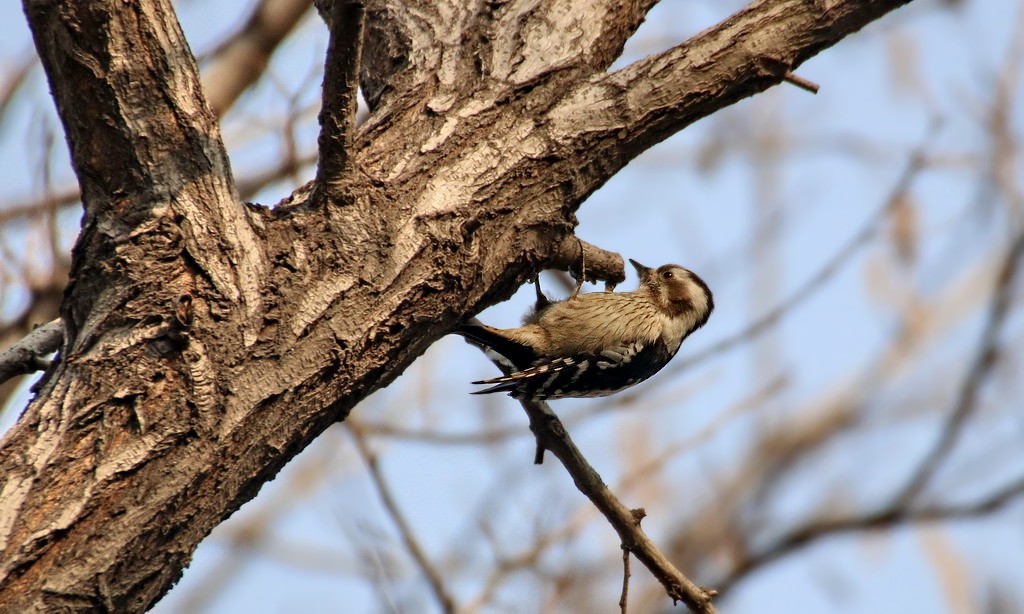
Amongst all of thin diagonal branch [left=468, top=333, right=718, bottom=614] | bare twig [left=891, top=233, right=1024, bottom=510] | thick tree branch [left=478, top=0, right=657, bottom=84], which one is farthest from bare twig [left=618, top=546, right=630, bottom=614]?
bare twig [left=891, top=233, right=1024, bottom=510]

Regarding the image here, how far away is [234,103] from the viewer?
16.9ft

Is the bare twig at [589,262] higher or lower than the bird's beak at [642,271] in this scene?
lower

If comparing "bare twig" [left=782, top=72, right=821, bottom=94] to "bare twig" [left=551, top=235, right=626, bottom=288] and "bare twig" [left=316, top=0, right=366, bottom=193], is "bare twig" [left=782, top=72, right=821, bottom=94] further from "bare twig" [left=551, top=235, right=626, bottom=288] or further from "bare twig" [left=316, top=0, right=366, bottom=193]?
"bare twig" [left=316, top=0, right=366, bottom=193]

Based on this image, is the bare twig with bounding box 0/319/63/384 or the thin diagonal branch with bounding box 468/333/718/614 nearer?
the bare twig with bounding box 0/319/63/384

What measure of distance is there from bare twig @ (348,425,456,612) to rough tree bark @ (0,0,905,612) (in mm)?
2013

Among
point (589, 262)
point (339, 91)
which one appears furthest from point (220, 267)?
point (589, 262)

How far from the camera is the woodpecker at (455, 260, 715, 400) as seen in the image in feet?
16.0

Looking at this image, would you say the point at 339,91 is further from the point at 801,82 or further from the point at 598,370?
the point at 598,370

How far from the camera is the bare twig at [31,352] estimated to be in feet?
9.00

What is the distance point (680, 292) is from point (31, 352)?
3.81 m

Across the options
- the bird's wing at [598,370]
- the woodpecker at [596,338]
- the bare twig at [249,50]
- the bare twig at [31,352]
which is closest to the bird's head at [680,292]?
the woodpecker at [596,338]

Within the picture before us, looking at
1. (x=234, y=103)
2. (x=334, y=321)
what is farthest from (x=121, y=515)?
(x=234, y=103)

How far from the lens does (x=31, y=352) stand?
9.03 ft

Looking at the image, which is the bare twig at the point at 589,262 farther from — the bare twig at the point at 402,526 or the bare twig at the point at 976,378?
the bare twig at the point at 976,378
